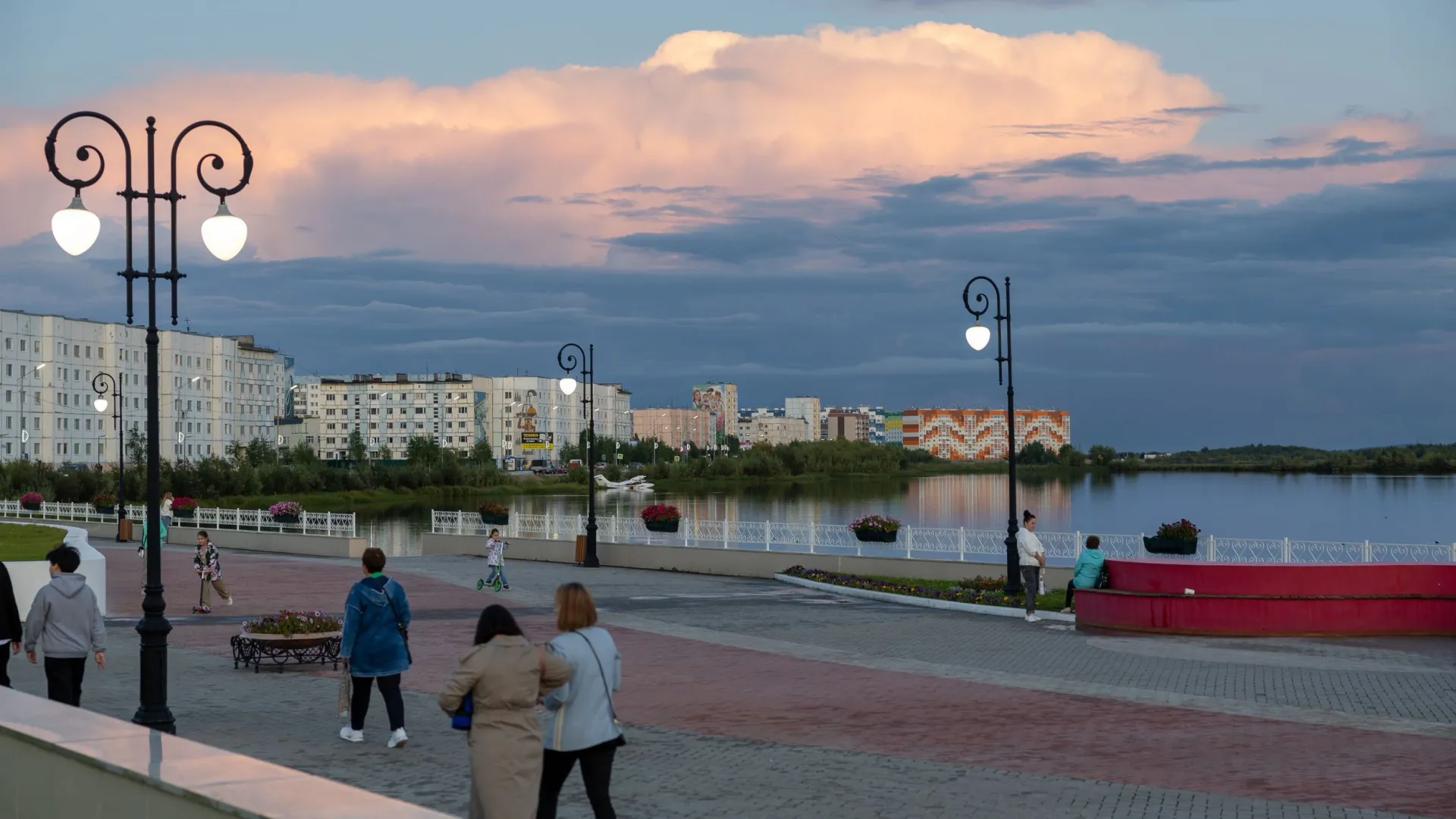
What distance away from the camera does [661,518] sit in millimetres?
35406

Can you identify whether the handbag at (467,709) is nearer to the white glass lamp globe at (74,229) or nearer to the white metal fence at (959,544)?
the white glass lamp globe at (74,229)

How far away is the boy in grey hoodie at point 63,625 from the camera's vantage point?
10867mm

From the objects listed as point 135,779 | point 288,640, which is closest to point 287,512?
point 288,640

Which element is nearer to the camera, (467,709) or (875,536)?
(467,709)

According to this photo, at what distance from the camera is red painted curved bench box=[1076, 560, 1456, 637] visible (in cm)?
1942

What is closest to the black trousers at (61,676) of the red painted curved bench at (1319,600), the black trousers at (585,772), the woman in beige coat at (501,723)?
the black trousers at (585,772)

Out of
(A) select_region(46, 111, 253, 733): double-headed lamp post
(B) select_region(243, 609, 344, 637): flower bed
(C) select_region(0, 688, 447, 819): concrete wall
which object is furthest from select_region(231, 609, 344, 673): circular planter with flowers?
(C) select_region(0, 688, 447, 819): concrete wall

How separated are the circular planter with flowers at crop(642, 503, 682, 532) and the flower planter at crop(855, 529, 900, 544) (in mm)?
6421

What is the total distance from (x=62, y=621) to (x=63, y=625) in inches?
1.3

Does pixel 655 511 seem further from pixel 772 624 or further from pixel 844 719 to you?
pixel 844 719

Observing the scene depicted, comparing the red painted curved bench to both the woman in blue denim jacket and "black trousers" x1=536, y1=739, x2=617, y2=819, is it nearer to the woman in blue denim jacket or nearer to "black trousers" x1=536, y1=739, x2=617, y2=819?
the woman in blue denim jacket

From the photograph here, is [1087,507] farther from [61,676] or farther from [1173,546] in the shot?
[61,676]

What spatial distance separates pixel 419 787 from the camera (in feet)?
32.4

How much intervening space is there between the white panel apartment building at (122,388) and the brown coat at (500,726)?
10935 cm
